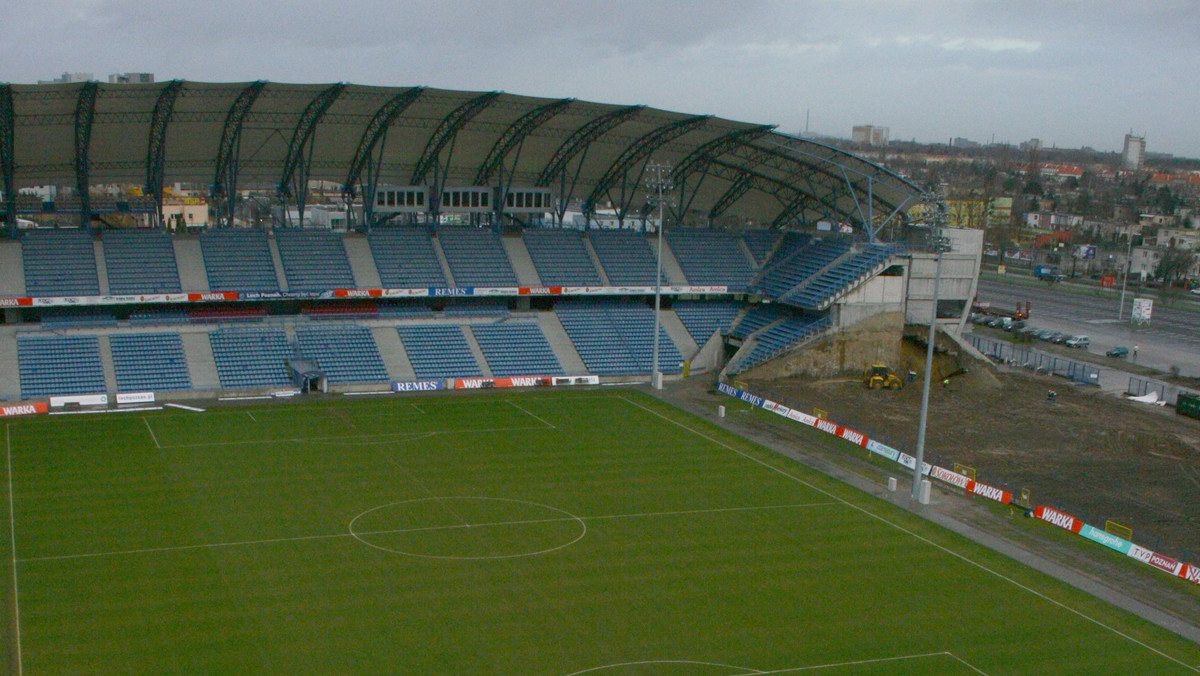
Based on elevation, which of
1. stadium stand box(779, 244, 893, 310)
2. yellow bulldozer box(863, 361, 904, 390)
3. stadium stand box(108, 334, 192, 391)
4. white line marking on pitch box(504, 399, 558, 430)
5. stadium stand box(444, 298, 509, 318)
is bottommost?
white line marking on pitch box(504, 399, 558, 430)

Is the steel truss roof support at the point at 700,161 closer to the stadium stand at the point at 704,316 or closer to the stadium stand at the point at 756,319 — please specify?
the stadium stand at the point at 704,316

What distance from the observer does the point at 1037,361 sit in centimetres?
6431

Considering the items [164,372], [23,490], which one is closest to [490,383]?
[164,372]

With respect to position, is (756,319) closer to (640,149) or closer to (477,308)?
(640,149)

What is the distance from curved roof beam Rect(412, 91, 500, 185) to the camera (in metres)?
A: 51.0

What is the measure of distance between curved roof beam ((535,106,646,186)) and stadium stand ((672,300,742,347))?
11.6 meters

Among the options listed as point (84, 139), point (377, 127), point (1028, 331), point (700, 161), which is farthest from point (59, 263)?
point (1028, 331)

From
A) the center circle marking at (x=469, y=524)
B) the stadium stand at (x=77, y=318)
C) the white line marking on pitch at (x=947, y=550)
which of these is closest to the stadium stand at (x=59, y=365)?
the stadium stand at (x=77, y=318)

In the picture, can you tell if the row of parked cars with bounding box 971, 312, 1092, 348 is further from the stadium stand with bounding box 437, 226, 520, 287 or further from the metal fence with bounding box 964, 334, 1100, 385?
the stadium stand with bounding box 437, 226, 520, 287

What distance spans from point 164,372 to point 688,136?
103ft

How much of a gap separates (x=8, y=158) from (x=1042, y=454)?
50610 mm

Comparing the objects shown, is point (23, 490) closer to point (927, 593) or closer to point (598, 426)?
point (598, 426)

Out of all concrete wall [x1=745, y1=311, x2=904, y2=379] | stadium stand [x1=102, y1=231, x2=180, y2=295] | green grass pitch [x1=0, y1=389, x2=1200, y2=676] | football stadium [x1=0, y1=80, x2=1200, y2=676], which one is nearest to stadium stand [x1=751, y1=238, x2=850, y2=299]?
football stadium [x1=0, y1=80, x2=1200, y2=676]

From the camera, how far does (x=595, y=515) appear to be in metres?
32.3
